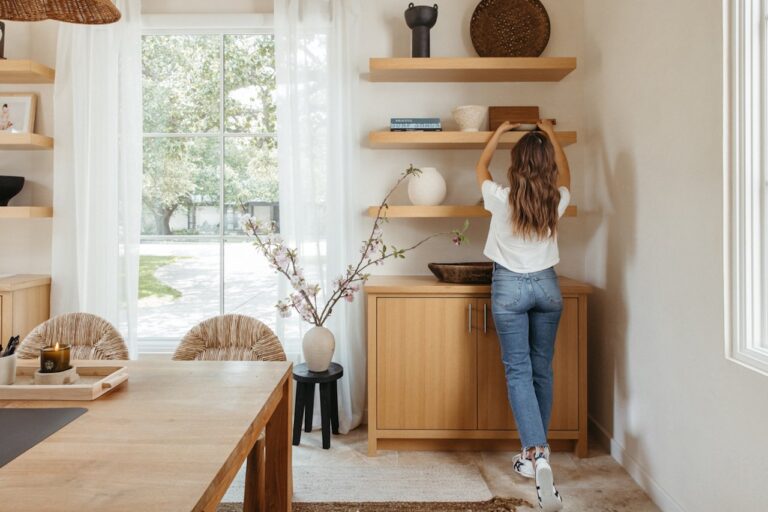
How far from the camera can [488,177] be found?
8.29 feet

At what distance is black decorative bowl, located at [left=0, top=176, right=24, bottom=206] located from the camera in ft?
9.64

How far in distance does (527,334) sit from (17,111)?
127 inches

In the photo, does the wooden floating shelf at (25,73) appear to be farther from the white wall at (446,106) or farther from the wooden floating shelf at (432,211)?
the wooden floating shelf at (432,211)

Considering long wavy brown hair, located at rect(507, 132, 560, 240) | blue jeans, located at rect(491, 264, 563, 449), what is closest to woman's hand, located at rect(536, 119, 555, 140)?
long wavy brown hair, located at rect(507, 132, 560, 240)

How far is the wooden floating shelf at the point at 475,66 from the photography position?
276 cm

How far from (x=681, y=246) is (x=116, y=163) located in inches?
114

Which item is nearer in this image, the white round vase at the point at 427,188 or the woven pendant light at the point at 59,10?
the woven pendant light at the point at 59,10

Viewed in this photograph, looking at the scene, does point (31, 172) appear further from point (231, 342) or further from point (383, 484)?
point (383, 484)

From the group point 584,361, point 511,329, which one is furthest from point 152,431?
point 584,361

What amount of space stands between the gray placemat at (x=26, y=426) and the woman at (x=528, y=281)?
1.72 m

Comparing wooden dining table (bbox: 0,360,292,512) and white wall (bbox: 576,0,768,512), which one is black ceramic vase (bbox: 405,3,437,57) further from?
wooden dining table (bbox: 0,360,292,512)

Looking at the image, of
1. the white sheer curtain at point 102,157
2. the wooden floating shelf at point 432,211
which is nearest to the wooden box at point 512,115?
the wooden floating shelf at point 432,211

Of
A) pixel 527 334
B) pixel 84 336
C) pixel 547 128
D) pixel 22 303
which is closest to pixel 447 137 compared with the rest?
pixel 547 128

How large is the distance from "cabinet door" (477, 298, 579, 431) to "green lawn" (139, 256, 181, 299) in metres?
1.98
